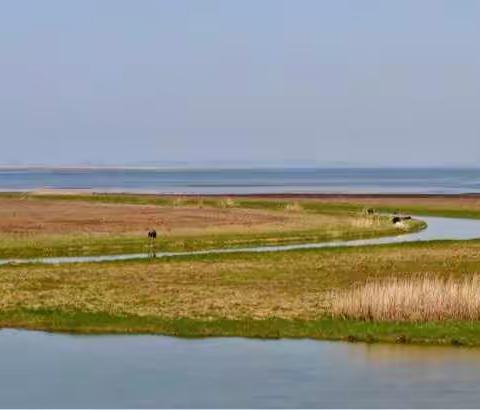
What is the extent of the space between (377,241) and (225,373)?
3419cm

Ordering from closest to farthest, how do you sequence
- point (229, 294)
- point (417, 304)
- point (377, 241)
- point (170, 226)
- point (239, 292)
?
point (417, 304) < point (229, 294) < point (239, 292) < point (377, 241) < point (170, 226)

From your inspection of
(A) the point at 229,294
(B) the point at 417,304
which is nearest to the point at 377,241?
(A) the point at 229,294

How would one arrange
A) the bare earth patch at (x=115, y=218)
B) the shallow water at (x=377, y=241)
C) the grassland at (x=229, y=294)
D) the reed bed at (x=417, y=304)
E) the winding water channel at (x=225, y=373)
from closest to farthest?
the winding water channel at (x=225, y=373), the grassland at (x=229, y=294), the reed bed at (x=417, y=304), the shallow water at (x=377, y=241), the bare earth patch at (x=115, y=218)

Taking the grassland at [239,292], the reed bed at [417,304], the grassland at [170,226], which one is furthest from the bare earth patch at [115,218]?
the reed bed at [417,304]

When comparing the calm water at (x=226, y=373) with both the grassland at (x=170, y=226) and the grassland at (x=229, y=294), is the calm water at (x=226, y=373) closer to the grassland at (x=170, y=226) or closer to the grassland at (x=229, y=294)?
the grassland at (x=229, y=294)

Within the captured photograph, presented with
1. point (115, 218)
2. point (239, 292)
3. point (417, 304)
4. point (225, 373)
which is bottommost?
point (115, 218)

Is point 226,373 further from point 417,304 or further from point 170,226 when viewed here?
point 170,226

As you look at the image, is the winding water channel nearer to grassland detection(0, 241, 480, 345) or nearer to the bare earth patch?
grassland detection(0, 241, 480, 345)

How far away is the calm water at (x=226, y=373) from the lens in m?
21.1

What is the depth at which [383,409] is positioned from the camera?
66.8ft

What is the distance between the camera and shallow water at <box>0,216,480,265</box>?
46.2m

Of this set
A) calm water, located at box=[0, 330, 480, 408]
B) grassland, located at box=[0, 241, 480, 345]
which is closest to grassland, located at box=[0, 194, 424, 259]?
grassland, located at box=[0, 241, 480, 345]

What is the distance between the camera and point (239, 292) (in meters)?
34.1

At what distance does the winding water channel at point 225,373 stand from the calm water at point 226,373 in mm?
21
